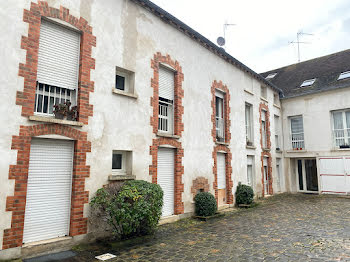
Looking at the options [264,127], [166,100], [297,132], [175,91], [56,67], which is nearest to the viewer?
[56,67]

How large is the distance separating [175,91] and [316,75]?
43.7 ft

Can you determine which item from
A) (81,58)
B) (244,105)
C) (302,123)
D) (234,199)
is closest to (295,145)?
(302,123)

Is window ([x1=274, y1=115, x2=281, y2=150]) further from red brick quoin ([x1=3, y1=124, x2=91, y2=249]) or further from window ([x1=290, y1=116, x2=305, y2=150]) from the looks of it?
red brick quoin ([x1=3, y1=124, x2=91, y2=249])

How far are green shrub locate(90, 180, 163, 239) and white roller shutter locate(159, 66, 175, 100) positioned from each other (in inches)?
137

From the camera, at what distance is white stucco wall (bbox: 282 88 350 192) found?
1459 cm

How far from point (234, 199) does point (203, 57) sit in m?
6.43

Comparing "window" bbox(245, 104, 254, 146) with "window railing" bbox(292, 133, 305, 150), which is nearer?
"window" bbox(245, 104, 254, 146)

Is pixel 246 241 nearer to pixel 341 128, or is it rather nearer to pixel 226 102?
pixel 226 102

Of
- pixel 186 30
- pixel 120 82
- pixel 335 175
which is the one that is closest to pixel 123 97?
pixel 120 82

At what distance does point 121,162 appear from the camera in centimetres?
682

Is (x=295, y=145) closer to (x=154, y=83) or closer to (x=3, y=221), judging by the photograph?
(x=154, y=83)

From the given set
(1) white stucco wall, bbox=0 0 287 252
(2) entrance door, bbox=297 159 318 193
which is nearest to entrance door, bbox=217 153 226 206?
(1) white stucco wall, bbox=0 0 287 252

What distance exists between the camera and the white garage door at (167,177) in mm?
7816

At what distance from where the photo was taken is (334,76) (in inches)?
617
